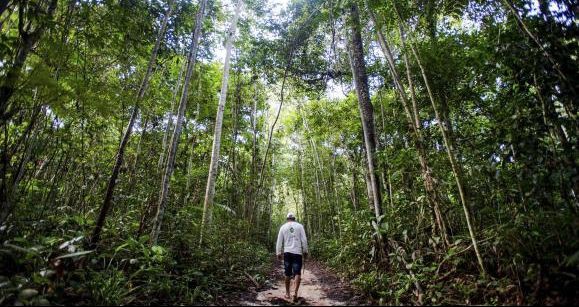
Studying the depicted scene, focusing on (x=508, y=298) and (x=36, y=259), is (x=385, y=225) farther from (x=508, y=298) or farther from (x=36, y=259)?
(x=36, y=259)

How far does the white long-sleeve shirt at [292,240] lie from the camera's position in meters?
6.15

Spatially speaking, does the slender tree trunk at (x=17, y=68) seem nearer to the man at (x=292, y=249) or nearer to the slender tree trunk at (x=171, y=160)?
the slender tree trunk at (x=171, y=160)

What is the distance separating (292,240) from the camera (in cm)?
618

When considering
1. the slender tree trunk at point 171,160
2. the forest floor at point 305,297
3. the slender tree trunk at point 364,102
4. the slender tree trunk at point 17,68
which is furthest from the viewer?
the slender tree trunk at point 364,102

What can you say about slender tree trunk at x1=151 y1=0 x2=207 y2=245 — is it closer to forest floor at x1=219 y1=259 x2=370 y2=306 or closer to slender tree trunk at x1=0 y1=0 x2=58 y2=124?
forest floor at x1=219 y1=259 x2=370 y2=306

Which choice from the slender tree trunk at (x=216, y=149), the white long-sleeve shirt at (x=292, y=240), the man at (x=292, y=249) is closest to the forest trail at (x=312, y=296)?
the man at (x=292, y=249)

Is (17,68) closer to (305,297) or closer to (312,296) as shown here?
(305,297)

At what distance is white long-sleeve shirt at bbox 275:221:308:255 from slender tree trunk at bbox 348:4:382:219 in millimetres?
1862

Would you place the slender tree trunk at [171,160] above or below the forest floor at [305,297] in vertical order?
above

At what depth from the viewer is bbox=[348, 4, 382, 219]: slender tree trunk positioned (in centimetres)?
725

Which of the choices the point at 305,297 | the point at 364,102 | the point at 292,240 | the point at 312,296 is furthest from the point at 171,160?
the point at 364,102

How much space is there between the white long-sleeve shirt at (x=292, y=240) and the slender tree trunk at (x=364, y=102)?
6.11ft

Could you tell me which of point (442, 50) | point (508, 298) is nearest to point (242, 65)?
point (442, 50)

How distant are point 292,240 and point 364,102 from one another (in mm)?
4205
